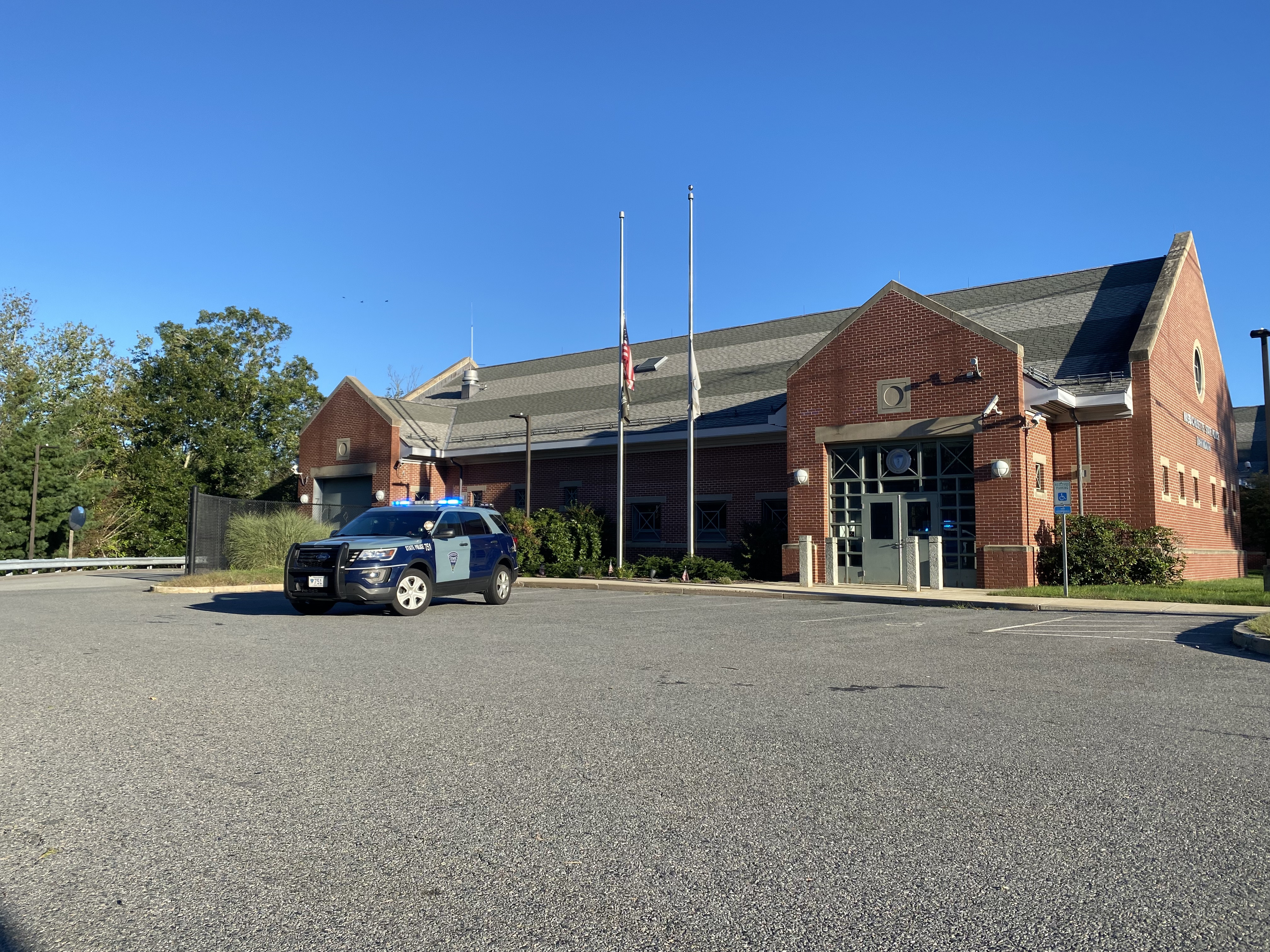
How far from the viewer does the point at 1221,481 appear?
1232 inches

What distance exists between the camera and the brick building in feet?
73.7

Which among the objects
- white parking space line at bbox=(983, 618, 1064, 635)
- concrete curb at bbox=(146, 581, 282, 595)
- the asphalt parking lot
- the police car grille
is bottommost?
the asphalt parking lot

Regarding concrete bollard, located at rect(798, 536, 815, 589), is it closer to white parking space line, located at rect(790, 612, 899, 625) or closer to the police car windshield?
white parking space line, located at rect(790, 612, 899, 625)

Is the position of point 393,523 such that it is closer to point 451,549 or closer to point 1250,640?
point 451,549

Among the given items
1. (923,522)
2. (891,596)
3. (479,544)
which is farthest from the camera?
(923,522)

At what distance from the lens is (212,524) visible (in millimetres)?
27203

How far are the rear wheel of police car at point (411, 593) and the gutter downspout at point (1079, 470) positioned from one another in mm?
15687

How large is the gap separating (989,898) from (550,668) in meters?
6.20

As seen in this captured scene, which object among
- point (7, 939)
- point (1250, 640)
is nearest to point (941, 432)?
point (1250, 640)

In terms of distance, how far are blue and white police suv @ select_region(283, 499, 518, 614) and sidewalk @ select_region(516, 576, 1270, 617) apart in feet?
20.0

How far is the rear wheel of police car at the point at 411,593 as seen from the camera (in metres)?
15.1

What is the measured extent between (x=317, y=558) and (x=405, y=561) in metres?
1.32

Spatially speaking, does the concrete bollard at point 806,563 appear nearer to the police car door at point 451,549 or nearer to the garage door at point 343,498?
the police car door at point 451,549

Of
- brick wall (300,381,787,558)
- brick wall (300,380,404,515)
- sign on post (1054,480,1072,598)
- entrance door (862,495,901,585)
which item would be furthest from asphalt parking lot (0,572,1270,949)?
brick wall (300,380,404,515)
